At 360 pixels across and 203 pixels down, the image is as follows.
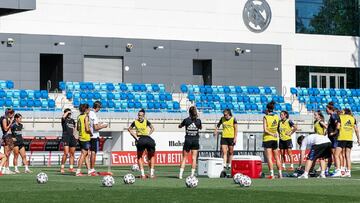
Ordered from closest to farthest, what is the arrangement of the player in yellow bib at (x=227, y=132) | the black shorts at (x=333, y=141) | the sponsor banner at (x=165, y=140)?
the black shorts at (x=333, y=141)
the player in yellow bib at (x=227, y=132)
the sponsor banner at (x=165, y=140)

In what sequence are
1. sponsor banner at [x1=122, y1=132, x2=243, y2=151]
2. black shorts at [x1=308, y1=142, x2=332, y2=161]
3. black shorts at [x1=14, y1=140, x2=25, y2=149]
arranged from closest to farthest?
1. black shorts at [x1=308, y1=142, x2=332, y2=161]
2. black shorts at [x1=14, y1=140, x2=25, y2=149]
3. sponsor banner at [x1=122, y1=132, x2=243, y2=151]

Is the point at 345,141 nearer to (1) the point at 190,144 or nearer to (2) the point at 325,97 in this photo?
(1) the point at 190,144

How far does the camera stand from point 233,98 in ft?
189

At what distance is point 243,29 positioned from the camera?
60938 millimetres

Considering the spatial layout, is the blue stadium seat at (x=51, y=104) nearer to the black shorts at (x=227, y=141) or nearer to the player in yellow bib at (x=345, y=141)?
the black shorts at (x=227, y=141)

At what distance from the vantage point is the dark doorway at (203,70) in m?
60.2

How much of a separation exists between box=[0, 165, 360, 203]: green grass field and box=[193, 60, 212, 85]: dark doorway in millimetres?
33864

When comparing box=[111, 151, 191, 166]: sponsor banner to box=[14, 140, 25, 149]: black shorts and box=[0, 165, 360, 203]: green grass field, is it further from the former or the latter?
box=[0, 165, 360, 203]: green grass field

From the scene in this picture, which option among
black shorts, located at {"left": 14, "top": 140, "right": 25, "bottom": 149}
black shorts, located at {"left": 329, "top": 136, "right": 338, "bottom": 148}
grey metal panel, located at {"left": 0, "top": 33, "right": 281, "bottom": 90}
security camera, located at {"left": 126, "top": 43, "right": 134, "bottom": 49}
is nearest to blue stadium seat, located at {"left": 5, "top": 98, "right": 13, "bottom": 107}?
grey metal panel, located at {"left": 0, "top": 33, "right": 281, "bottom": 90}

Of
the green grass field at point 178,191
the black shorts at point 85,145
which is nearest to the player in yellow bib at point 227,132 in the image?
the black shorts at point 85,145

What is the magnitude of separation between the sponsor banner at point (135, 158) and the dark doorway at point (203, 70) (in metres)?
15.4

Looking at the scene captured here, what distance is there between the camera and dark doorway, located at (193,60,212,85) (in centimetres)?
6025

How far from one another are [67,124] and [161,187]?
9947 mm

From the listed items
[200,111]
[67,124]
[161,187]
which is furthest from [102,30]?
[161,187]
